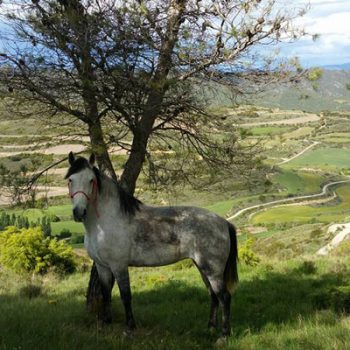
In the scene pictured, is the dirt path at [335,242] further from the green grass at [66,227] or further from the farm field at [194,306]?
the green grass at [66,227]

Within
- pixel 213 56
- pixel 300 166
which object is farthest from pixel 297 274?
pixel 300 166

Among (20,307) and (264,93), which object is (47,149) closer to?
(20,307)

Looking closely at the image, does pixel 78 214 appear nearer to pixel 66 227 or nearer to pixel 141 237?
pixel 141 237

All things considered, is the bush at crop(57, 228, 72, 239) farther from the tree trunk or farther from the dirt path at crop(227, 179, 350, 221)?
the tree trunk

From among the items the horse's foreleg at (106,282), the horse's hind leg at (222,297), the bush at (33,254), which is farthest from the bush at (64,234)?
the horse's hind leg at (222,297)

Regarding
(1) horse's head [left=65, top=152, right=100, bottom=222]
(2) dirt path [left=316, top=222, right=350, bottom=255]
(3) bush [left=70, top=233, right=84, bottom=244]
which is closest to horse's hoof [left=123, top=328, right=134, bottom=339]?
(1) horse's head [left=65, top=152, right=100, bottom=222]

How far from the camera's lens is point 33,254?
1831cm

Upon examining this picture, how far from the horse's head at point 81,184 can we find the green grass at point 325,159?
12271cm

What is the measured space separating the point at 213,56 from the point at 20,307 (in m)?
5.69

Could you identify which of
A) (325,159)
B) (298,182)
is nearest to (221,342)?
(298,182)

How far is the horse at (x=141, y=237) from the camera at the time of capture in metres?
6.65

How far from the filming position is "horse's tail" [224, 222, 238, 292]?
728 centimetres

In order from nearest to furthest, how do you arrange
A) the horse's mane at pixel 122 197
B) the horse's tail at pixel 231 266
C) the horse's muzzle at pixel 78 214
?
the horse's muzzle at pixel 78 214, the horse's mane at pixel 122 197, the horse's tail at pixel 231 266

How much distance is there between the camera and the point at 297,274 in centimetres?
1079
